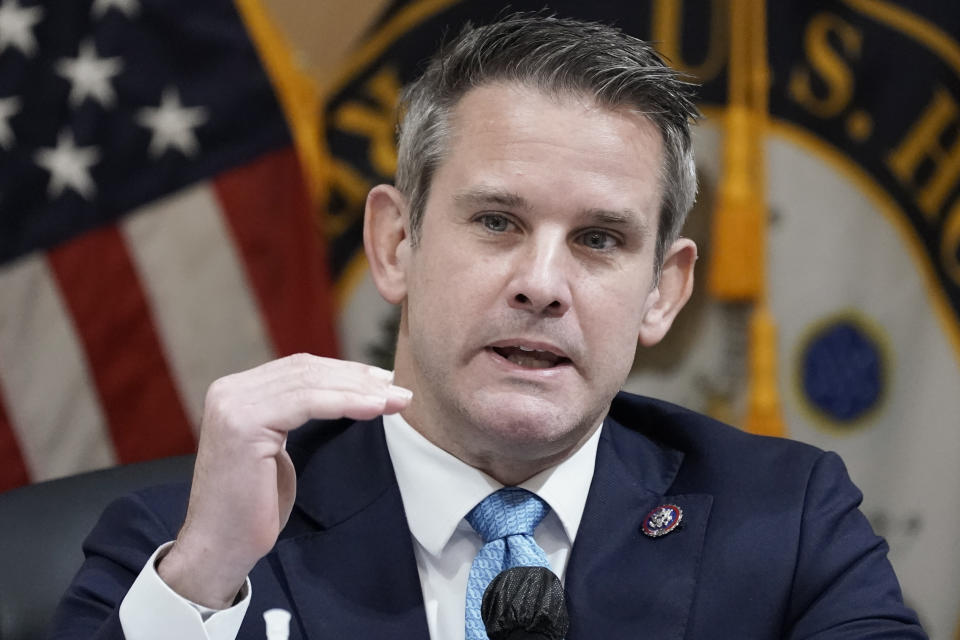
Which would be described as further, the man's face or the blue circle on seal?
the blue circle on seal

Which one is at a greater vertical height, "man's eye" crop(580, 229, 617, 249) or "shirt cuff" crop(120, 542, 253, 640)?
"man's eye" crop(580, 229, 617, 249)

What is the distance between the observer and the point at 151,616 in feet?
5.09

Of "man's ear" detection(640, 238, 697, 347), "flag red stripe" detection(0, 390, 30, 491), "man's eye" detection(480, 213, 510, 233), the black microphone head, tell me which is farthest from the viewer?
"flag red stripe" detection(0, 390, 30, 491)

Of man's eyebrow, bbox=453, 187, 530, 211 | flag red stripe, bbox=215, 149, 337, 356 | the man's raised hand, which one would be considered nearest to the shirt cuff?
the man's raised hand

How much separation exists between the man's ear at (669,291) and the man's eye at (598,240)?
0.23 meters

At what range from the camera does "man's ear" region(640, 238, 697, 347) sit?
2.10m

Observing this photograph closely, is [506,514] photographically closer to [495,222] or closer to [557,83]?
[495,222]

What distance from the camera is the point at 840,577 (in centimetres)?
191

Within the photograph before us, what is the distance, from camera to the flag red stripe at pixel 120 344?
10.5 feet

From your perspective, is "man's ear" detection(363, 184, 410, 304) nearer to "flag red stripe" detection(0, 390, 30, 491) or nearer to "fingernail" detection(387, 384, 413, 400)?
"fingernail" detection(387, 384, 413, 400)

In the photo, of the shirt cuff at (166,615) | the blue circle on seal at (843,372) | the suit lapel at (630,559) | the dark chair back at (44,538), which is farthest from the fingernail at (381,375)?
the blue circle on seal at (843,372)

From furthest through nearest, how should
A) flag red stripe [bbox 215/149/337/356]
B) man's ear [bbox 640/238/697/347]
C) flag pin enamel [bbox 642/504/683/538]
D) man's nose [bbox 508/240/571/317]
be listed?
flag red stripe [bbox 215/149/337/356] → man's ear [bbox 640/238/697/347] → flag pin enamel [bbox 642/504/683/538] → man's nose [bbox 508/240/571/317]

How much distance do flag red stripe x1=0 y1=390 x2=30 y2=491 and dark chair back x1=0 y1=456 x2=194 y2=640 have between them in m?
1.08

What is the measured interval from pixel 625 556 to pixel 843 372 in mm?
1833
